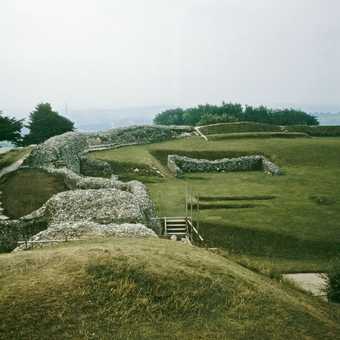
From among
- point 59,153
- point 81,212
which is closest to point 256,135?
point 59,153

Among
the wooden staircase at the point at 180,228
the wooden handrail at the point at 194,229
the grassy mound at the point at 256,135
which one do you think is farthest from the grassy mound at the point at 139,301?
the grassy mound at the point at 256,135

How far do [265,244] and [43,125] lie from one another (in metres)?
46.6

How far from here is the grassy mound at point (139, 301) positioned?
458 inches

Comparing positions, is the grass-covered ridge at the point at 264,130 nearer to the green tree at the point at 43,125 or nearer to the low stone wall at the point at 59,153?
the green tree at the point at 43,125

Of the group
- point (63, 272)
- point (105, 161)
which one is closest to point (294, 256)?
point (63, 272)

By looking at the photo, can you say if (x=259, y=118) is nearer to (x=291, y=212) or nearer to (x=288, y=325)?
(x=291, y=212)

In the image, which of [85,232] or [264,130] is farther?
[264,130]

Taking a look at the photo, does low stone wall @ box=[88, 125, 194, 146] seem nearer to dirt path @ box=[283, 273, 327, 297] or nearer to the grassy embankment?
the grassy embankment

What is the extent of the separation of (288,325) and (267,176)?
3236cm

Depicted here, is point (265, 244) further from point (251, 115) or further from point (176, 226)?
point (251, 115)

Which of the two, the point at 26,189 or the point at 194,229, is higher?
the point at 26,189

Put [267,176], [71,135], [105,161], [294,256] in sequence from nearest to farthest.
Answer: [294,256], [267,176], [105,161], [71,135]

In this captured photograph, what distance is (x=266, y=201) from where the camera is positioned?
108 feet

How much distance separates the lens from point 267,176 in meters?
44.0
